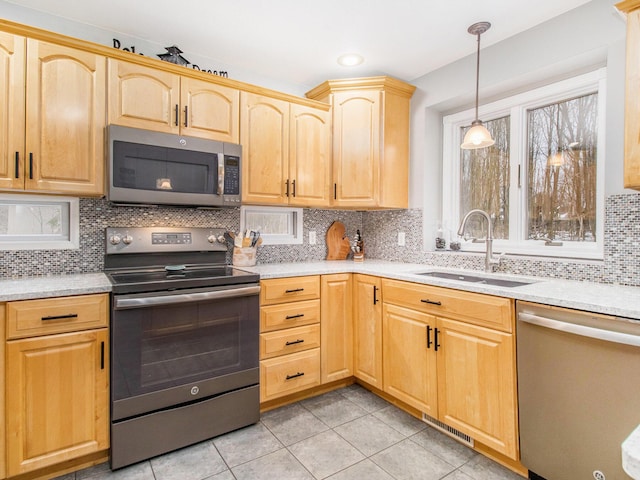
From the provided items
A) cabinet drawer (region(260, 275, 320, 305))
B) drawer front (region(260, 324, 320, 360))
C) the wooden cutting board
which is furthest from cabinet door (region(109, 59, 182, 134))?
the wooden cutting board

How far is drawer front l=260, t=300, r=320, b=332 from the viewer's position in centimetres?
224

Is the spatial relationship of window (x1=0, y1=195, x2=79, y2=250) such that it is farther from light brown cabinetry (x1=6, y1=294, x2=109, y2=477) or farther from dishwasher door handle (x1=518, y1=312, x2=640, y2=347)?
dishwasher door handle (x1=518, y1=312, x2=640, y2=347)

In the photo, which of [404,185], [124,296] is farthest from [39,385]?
[404,185]

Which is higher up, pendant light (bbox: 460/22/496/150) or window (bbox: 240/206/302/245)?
pendant light (bbox: 460/22/496/150)

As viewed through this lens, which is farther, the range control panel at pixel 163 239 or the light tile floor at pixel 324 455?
the range control panel at pixel 163 239

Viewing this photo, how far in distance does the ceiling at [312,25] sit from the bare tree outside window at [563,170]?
58 centimetres

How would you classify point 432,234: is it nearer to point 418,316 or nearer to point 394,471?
point 418,316

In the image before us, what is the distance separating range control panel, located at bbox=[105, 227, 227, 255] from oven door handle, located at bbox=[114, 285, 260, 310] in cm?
62

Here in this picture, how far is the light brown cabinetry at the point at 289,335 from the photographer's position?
88.0 inches

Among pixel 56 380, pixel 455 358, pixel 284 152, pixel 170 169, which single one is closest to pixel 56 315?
pixel 56 380

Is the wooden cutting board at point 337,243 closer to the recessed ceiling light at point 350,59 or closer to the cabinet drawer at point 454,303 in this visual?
the cabinet drawer at point 454,303

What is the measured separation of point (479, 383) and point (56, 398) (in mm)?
2037

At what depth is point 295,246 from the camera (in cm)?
303

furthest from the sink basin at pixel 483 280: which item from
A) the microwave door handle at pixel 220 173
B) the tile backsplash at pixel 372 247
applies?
the microwave door handle at pixel 220 173
